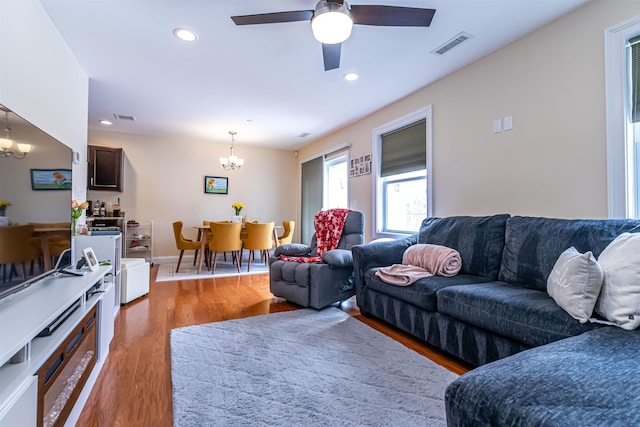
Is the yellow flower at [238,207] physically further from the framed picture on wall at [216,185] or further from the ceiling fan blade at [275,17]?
the ceiling fan blade at [275,17]

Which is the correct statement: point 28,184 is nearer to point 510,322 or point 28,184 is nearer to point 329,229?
point 510,322

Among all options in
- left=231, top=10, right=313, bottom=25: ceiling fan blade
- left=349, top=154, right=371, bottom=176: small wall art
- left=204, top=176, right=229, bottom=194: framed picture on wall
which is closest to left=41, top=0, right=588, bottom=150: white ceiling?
left=231, top=10, right=313, bottom=25: ceiling fan blade

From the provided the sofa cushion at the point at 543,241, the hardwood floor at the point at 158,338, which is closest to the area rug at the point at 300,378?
the hardwood floor at the point at 158,338

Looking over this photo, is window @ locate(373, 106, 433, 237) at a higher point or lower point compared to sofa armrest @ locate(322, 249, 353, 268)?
higher

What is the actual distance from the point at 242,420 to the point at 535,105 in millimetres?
2944

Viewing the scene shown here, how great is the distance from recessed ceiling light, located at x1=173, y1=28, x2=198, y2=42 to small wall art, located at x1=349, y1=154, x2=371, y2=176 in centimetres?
264

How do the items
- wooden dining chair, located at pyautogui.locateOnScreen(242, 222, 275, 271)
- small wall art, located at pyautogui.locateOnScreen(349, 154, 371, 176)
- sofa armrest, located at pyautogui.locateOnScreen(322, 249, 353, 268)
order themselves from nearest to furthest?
sofa armrest, located at pyautogui.locateOnScreen(322, 249, 353, 268) → small wall art, located at pyautogui.locateOnScreen(349, 154, 371, 176) → wooden dining chair, located at pyautogui.locateOnScreen(242, 222, 275, 271)

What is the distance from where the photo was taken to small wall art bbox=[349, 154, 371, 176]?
173 inches

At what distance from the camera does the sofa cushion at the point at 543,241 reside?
1.72 metres

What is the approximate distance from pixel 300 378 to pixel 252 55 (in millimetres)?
2687

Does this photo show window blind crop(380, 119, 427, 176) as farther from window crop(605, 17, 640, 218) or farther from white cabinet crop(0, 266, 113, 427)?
white cabinet crop(0, 266, 113, 427)

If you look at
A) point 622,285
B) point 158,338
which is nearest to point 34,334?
point 158,338

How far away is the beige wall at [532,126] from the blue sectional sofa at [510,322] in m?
0.37

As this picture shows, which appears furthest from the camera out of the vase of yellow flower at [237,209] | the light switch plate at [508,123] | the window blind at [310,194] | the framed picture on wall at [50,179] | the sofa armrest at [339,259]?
the window blind at [310,194]
